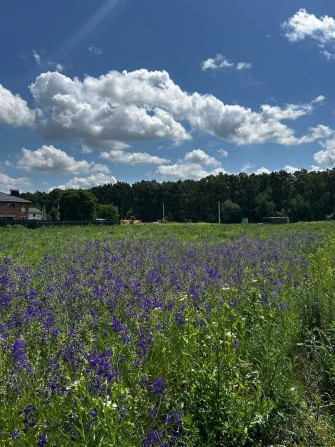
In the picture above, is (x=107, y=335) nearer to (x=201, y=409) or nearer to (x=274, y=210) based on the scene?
(x=201, y=409)

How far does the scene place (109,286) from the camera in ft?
20.1

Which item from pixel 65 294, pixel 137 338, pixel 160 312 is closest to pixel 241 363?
pixel 137 338

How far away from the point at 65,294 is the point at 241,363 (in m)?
2.86

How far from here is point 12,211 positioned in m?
73.6

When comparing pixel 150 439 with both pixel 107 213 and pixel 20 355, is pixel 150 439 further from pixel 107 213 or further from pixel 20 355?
pixel 107 213

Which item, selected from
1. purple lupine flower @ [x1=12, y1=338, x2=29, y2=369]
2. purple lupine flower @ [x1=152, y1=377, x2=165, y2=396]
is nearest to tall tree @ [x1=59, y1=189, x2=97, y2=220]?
purple lupine flower @ [x1=12, y1=338, x2=29, y2=369]

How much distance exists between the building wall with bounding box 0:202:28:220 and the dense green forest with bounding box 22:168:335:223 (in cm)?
2589

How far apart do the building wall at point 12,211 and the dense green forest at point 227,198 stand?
84.9 ft

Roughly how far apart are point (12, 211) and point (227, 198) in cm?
5394

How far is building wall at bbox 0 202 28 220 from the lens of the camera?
237ft

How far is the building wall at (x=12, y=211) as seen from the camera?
2842 inches

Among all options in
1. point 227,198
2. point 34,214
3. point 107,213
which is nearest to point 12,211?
point 34,214

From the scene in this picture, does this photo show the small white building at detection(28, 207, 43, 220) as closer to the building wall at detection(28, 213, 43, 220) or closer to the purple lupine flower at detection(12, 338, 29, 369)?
the building wall at detection(28, 213, 43, 220)

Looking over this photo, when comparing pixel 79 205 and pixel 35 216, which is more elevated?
pixel 79 205
